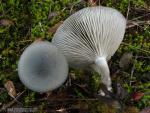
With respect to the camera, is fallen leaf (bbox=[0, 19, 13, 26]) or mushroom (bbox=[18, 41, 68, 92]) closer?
mushroom (bbox=[18, 41, 68, 92])

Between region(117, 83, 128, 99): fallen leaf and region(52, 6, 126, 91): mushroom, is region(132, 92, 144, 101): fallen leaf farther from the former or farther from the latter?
region(52, 6, 126, 91): mushroom

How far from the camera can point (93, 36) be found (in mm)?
2863

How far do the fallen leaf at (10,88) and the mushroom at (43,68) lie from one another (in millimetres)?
282

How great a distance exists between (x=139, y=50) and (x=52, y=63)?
0.82 meters

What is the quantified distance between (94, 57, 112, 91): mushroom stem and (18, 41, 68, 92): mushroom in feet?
0.82

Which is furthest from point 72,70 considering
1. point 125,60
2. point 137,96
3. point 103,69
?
point 137,96

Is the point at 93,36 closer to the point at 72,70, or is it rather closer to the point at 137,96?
the point at 72,70

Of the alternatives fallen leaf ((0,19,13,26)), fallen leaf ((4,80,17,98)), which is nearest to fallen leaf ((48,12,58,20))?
fallen leaf ((0,19,13,26))

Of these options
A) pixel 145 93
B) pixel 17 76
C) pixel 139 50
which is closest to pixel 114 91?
pixel 145 93

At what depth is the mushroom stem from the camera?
114 inches

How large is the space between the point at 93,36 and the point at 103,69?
0.87ft

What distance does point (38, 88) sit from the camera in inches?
110

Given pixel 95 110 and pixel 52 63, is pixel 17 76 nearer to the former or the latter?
pixel 52 63

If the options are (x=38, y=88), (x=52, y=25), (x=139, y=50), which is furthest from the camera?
(x=52, y=25)
